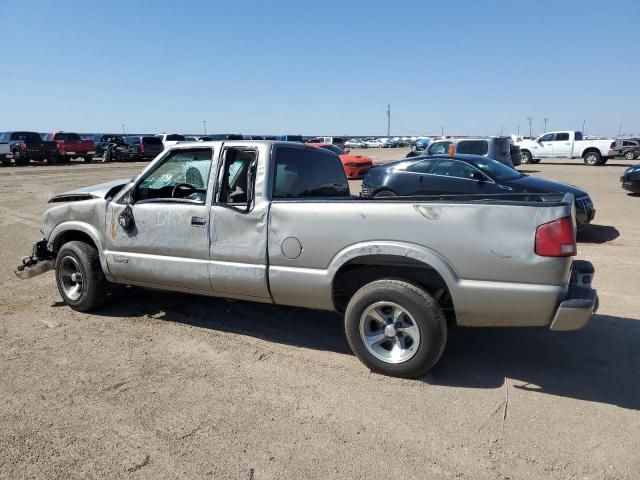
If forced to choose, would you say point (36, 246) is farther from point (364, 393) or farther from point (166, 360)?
point (364, 393)

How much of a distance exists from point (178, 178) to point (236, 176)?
2.76 feet

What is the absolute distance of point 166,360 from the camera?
4.12 meters

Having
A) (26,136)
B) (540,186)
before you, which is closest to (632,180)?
(540,186)

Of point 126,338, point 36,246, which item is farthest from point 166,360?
point 36,246

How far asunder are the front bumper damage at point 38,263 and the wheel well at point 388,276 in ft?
11.1

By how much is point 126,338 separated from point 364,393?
93.2 inches

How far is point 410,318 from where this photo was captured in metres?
3.65

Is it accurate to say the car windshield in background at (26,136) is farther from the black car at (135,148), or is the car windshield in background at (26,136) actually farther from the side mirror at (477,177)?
Answer: the side mirror at (477,177)

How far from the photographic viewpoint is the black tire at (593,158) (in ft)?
93.0

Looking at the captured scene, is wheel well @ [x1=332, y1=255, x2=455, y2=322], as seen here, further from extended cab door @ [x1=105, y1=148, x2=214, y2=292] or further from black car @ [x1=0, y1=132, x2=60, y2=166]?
black car @ [x1=0, y1=132, x2=60, y2=166]

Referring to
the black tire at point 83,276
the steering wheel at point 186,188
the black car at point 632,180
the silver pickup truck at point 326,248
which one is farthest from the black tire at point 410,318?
the black car at point 632,180

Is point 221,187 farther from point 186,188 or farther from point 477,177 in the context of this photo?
point 477,177

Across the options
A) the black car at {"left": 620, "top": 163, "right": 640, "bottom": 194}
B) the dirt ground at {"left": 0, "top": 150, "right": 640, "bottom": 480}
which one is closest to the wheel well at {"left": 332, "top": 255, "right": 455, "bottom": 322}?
the dirt ground at {"left": 0, "top": 150, "right": 640, "bottom": 480}

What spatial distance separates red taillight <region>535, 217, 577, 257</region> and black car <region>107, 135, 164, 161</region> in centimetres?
3540
